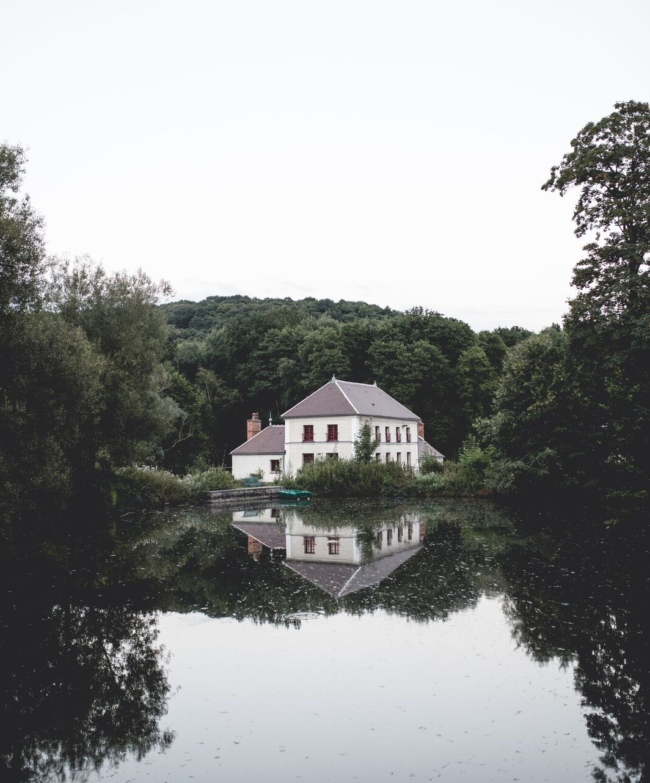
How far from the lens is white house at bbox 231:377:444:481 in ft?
142

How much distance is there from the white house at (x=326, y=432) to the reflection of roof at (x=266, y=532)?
16.5 metres

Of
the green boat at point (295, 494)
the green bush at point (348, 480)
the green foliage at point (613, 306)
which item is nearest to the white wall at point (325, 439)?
the green bush at point (348, 480)

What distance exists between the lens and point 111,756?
612 cm

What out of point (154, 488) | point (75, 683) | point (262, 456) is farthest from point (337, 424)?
point (75, 683)

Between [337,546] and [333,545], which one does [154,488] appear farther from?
[337,546]

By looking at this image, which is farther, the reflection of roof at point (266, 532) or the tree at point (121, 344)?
the tree at point (121, 344)

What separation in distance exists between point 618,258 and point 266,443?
97.5 ft

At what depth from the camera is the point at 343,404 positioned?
4388cm

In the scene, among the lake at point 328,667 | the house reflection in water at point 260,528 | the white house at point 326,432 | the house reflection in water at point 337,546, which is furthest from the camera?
the white house at point 326,432

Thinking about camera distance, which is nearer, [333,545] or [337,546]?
[337,546]

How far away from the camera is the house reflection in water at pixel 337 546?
13797mm

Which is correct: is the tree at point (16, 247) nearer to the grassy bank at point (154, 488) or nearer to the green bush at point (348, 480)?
the grassy bank at point (154, 488)

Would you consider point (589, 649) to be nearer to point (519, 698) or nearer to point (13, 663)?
point (519, 698)


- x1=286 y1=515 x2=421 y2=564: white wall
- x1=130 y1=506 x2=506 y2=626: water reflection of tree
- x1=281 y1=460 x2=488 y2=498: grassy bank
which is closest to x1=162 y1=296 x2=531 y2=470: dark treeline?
x1=281 y1=460 x2=488 y2=498: grassy bank
